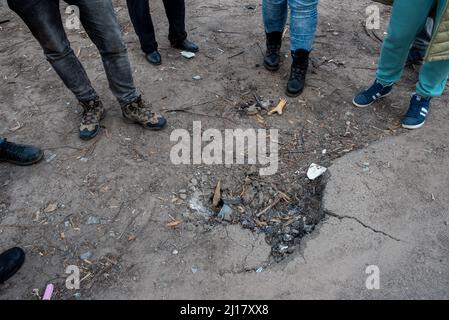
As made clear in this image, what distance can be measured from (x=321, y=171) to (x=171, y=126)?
1.24 metres

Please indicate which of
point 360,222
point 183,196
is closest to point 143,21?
point 183,196

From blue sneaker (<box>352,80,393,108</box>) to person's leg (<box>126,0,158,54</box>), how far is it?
194 cm

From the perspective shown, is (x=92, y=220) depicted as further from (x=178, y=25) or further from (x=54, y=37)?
(x=178, y=25)

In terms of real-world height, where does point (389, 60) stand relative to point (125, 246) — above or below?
above

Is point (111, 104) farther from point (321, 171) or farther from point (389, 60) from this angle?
point (389, 60)


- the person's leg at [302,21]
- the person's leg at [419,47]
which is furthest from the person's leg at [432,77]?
the person's leg at [302,21]

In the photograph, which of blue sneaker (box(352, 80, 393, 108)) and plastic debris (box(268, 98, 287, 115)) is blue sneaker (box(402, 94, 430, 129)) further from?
plastic debris (box(268, 98, 287, 115))

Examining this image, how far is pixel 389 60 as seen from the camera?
2846 millimetres

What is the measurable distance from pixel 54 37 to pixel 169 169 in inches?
46.6

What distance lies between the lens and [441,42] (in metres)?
2.42

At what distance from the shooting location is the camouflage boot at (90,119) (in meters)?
2.95

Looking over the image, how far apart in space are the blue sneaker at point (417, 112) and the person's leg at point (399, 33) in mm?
251

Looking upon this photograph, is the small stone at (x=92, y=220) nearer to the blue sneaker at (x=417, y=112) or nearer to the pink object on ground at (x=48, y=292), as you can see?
the pink object on ground at (x=48, y=292)
